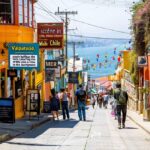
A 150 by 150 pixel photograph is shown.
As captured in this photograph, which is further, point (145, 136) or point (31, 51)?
point (31, 51)

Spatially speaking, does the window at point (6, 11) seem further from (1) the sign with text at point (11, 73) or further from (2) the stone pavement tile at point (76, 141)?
(2) the stone pavement tile at point (76, 141)

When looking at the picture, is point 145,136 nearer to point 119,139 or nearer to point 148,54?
point 119,139

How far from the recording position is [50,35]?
115ft

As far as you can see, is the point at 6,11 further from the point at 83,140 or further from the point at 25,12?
the point at 83,140

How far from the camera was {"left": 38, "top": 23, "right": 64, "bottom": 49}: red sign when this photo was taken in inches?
1364

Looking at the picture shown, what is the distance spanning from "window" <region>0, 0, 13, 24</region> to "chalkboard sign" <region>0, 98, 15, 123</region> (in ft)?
32.7

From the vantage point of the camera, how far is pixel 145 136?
1942 centimetres

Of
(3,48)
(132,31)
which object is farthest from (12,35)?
(132,31)

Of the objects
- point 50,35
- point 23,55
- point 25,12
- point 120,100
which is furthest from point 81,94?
point 50,35

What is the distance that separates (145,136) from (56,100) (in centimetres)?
1015

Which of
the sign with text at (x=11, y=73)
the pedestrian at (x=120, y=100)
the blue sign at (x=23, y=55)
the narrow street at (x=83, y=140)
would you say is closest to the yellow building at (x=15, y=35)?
the sign with text at (x=11, y=73)

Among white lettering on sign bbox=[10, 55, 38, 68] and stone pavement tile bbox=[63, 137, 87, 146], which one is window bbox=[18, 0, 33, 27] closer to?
white lettering on sign bbox=[10, 55, 38, 68]

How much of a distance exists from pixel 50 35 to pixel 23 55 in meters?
10.8

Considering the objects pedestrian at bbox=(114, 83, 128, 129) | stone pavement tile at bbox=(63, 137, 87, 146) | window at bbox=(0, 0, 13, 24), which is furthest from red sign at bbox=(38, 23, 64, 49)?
stone pavement tile at bbox=(63, 137, 87, 146)
